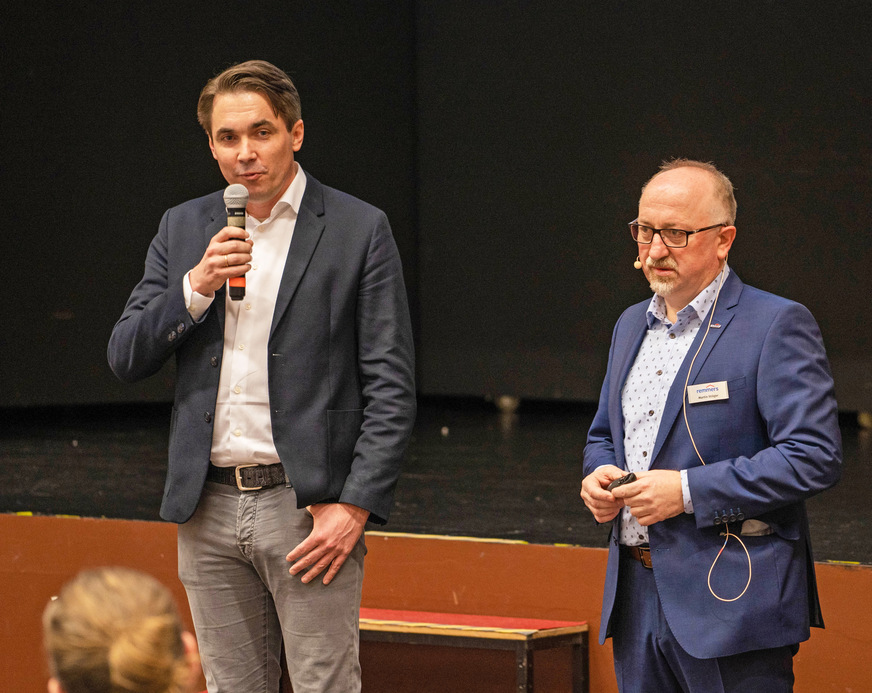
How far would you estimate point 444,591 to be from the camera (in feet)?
9.11

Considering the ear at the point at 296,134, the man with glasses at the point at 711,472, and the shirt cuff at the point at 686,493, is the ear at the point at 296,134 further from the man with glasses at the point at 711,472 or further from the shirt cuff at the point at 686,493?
the shirt cuff at the point at 686,493

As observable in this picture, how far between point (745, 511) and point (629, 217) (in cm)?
463

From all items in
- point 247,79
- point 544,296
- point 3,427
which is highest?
point 247,79

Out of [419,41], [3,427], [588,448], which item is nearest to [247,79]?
[588,448]

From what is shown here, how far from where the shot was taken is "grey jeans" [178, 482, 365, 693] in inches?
67.7

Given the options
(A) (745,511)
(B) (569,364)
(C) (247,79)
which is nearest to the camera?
(A) (745,511)

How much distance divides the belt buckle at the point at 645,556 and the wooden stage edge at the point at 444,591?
0.89 metres

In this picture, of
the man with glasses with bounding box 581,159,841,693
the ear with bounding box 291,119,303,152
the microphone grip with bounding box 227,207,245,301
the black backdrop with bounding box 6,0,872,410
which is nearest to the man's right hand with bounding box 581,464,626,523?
the man with glasses with bounding box 581,159,841,693

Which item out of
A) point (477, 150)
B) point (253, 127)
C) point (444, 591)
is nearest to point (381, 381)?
point (253, 127)

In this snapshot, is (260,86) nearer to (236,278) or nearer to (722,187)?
(236,278)

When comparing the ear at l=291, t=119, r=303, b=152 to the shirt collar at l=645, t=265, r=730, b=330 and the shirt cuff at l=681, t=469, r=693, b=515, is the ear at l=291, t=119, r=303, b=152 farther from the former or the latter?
the shirt cuff at l=681, t=469, r=693, b=515

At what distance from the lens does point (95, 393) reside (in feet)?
19.4

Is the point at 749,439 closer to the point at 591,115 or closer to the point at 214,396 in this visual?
the point at 214,396

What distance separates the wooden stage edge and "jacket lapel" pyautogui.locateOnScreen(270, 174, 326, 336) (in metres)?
1.21
